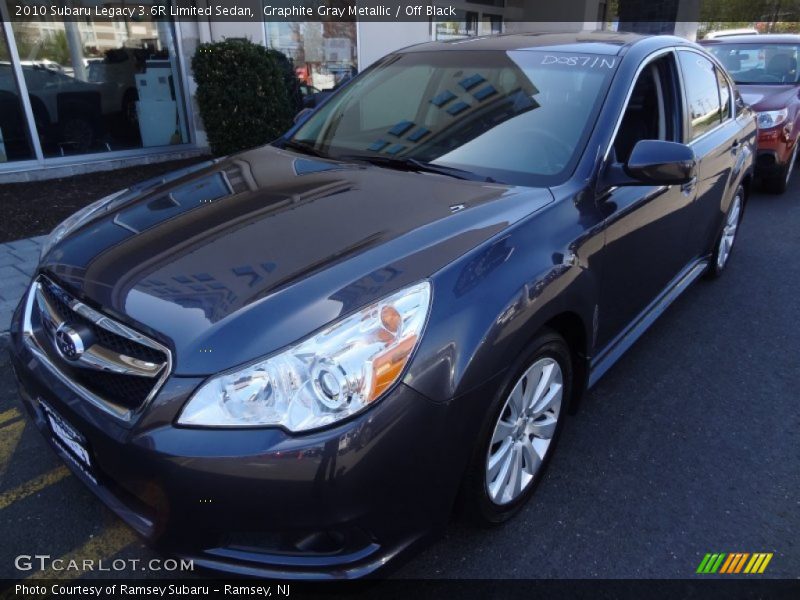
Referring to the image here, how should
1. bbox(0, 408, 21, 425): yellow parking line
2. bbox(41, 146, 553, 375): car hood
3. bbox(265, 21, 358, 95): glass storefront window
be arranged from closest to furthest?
bbox(41, 146, 553, 375): car hood → bbox(0, 408, 21, 425): yellow parking line → bbox(265, 21, 358, 95): glass storefront window

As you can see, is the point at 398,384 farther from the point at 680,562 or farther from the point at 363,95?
the point at 363,95

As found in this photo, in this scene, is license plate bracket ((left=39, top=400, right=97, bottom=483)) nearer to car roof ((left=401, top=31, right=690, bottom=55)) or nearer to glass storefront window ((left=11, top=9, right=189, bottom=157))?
car roof ((left=401, top=31, right=690, bottom=55))

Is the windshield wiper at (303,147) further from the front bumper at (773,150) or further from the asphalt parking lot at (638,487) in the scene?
the front bumper at (773,150)

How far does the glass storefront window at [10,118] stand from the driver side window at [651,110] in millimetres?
7216

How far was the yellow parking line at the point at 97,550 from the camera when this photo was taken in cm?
206

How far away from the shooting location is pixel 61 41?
7324 mm

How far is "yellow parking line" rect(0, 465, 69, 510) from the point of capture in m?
2.38

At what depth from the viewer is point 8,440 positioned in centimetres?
275

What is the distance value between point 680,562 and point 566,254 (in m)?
1.19

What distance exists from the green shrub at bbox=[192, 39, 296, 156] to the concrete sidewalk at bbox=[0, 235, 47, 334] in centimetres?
274

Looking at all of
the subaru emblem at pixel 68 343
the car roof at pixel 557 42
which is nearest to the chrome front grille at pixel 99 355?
the subaru emblem at pixel 68 343

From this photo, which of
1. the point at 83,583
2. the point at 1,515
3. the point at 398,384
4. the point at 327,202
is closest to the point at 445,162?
the point at 327,202

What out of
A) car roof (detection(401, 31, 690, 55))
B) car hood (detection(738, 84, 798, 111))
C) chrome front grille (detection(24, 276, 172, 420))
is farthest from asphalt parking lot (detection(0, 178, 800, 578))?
car hood (detection(738, 84, 798, 111))

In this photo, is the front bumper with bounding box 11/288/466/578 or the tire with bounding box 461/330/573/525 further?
the tire with bounding box 461/330/573/525
